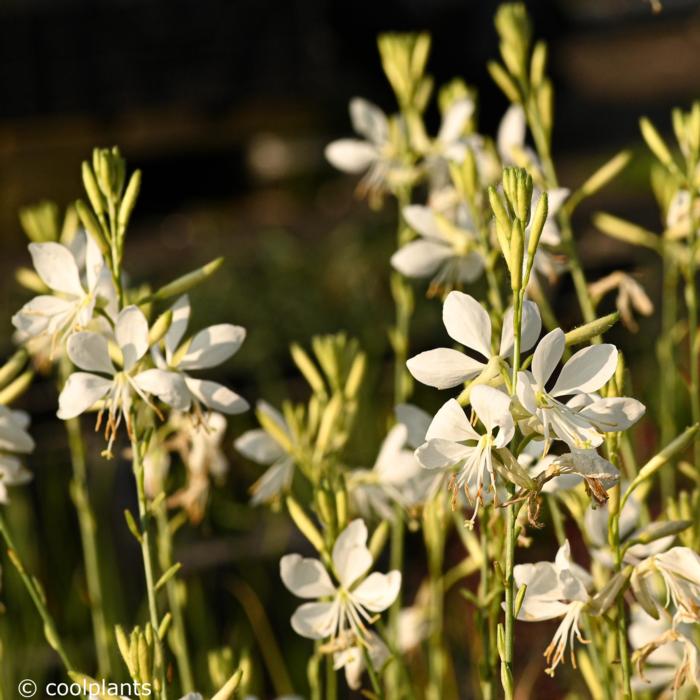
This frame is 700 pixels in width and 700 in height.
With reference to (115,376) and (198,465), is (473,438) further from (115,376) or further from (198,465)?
(198,465)

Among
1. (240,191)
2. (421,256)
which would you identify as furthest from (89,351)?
(240,191)

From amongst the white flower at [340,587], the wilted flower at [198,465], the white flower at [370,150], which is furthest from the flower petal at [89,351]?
the white flower at [370,150]

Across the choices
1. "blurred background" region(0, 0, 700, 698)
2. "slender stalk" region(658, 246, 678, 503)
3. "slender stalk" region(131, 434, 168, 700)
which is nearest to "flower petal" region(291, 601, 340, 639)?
"slender stalk" region(131, 434, 168, 700)

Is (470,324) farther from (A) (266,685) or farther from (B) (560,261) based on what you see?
(A) (266,685)

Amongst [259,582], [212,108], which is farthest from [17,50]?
[259,582]

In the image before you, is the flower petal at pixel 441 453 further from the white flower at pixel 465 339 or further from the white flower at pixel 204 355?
the white flower at pixel 204 355

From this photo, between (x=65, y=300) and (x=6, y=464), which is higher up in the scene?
(x=65, y=300)
